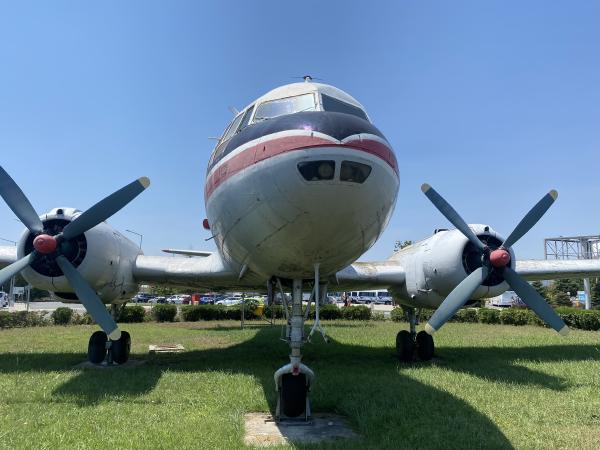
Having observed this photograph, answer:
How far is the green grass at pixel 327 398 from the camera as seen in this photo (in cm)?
547

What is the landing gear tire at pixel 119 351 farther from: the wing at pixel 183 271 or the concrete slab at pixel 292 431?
the concrete slab at pixel 292 431

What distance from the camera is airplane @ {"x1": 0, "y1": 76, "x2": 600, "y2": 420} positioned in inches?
186

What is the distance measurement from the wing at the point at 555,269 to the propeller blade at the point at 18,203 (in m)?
12.2

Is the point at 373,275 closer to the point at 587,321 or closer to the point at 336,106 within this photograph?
the point at 336,106

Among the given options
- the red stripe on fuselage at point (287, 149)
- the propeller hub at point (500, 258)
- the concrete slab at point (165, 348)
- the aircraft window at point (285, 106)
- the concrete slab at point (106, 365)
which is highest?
the aircraft window at point (285, 106)

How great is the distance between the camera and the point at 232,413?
6523mm

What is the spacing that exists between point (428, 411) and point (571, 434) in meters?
1.76

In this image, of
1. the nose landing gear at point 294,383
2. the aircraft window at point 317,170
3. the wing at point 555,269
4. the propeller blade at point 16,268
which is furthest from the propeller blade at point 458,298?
the propeller blade at point 16,268

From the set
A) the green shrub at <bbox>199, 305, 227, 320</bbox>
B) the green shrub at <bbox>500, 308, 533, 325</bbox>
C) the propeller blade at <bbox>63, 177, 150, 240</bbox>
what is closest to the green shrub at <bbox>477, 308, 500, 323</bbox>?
the green shrub at <bbox>500, 308, 533, 325</bbox>

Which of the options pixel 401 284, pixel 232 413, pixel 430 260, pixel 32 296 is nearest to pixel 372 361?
pixel 401 284

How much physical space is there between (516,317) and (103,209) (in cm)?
2461

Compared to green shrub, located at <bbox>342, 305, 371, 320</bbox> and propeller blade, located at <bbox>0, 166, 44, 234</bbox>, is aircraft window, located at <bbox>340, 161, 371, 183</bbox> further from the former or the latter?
green shrub, located at <bbox>342, 305, 371, 320</bbox>

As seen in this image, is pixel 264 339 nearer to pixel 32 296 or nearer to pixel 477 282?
pixel 477 282

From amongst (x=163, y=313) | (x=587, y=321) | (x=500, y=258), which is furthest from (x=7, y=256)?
(x=587, y=321)
